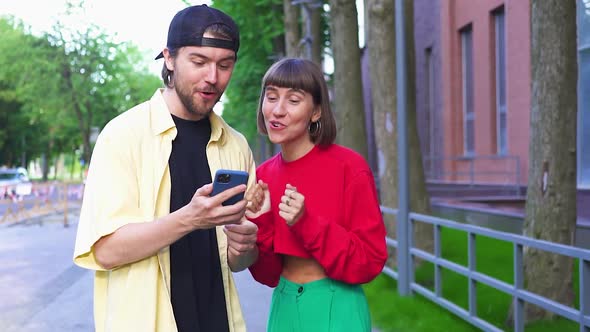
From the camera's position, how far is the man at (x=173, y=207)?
2.52 m

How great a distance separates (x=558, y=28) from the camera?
677cm

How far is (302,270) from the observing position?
3.12m

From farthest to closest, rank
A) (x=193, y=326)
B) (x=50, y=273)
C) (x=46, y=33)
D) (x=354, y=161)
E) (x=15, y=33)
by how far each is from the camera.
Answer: (x=15, y=33) < (x=46, y=33) < (x=50, y=273) < (x=354, y=161) < (x=193, y=326)

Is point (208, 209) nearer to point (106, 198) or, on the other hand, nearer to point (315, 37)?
point (106, 198)

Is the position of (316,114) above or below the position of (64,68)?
below

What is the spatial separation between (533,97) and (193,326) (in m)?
5.07

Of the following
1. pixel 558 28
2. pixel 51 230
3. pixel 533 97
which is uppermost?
pixel 558 28

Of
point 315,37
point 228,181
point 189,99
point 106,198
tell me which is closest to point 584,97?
point 315,37

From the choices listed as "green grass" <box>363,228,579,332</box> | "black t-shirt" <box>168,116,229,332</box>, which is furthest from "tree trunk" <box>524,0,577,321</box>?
"black t-shirt" <box>168,116,229,332</box>

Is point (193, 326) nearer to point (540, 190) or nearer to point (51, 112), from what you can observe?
point (540, 190)

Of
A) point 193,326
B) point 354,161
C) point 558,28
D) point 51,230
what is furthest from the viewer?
point 51,230

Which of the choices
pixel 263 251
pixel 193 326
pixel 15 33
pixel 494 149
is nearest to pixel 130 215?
pixel 193 326

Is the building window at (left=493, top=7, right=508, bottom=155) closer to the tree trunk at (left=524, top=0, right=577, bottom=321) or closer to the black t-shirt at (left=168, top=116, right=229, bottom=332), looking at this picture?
the tree trunk at (left=524, top=0, right=577, bottom=321)

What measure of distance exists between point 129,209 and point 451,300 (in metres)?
6.27
